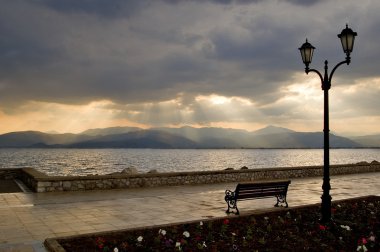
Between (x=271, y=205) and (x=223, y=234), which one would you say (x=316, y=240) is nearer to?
(x=223, y=234)

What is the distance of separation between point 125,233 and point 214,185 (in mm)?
10682

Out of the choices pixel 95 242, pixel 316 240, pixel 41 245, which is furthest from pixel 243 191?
pixel 41 245

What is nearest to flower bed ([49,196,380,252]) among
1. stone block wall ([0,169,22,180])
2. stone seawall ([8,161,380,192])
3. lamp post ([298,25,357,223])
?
lamp post ([298,25,357,223])

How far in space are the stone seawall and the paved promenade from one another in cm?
74

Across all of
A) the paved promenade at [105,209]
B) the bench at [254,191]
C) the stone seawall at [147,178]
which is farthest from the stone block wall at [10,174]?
Result: the bench at [254,191]

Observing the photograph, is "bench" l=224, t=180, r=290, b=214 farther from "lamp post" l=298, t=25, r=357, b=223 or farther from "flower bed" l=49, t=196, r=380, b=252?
"lamp post" l=298, t=25, r=357, b=223

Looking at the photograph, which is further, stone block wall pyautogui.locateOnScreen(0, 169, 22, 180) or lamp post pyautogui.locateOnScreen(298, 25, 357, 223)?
stone block wall pyautogui.locateOnScreen(0, 169, 22, 180)

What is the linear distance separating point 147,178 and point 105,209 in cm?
577

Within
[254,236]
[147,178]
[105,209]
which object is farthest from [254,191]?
[147,178]

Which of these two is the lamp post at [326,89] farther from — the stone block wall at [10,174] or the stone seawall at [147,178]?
the stone block wall at [10,174]

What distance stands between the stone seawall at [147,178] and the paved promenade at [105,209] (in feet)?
2.43

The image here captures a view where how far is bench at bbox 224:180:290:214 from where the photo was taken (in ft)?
38.6

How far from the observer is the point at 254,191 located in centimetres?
1230

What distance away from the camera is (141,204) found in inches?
523
